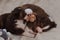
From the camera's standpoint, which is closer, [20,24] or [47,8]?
[20,24]

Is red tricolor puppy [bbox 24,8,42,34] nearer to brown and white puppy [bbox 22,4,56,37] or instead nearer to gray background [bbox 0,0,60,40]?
brown and white puppy [bbox 22,4,56,37]

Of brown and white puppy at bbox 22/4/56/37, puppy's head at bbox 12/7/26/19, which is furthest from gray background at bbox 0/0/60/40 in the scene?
puppy's head at bbox 12/7/26/19

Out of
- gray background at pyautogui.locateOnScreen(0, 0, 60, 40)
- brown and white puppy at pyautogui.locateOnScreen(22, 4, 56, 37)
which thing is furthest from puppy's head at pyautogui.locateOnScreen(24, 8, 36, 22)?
gray background at pyautogui.locateOnScreen(0, 0, 60, 40)

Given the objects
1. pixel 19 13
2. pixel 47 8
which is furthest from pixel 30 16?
pixel 47 8

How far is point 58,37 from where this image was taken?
4.63 feet

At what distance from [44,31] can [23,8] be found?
9.7 inches

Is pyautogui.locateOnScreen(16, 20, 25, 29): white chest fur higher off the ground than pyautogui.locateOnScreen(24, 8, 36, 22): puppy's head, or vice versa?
pyautogui.locateOnScreen(24, 8, 36, 22): puppy's head

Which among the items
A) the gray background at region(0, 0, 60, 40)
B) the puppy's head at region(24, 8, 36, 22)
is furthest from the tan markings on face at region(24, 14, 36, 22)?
the gray background at region(0, 0, 60, 40)

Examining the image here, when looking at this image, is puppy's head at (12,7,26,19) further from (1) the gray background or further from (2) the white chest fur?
(1) the gray background

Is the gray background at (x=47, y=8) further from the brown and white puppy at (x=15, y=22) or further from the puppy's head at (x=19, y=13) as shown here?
the puppy's head at (x=19, y=13)

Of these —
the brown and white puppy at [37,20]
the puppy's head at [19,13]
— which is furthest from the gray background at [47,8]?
the puppy's head at [19,13]

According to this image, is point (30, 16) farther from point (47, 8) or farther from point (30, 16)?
point (47, 8)

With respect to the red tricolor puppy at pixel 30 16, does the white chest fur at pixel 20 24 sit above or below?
below

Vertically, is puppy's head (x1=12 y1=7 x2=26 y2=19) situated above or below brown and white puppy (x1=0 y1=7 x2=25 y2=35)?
above
